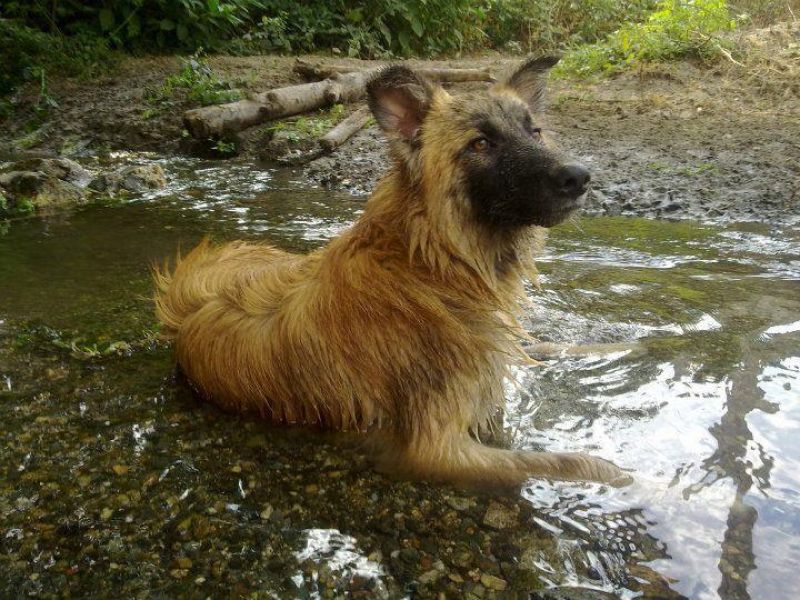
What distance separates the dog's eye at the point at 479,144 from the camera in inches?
146

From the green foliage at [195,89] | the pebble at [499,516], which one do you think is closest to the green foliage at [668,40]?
the green foliage at [195,89]

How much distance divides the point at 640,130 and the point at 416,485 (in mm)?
8509

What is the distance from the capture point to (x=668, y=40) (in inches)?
513

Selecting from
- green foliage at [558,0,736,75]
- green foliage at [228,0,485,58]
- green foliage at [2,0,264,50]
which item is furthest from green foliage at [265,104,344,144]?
green foliage at [558,0,736,75]

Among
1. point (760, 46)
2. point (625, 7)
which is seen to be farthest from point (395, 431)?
point (625, 7)

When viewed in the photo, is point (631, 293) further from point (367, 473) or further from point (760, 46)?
point (760, 46)

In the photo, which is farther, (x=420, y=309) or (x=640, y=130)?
(x=640, y=130)

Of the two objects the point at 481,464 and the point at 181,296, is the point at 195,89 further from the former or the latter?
the point at 481,464

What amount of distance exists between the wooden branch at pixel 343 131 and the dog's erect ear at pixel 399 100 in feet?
22.7

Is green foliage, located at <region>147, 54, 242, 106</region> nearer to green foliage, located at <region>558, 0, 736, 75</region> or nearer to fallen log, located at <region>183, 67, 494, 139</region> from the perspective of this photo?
fallen log, located at <region>183, 67, 494, 139</region>

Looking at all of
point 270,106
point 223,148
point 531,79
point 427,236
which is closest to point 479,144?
point 427,236

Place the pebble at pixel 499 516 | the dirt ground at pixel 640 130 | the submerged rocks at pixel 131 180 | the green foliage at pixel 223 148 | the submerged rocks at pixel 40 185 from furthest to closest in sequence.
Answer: the green foliage at pixel 223 148 < the submerged rocks at pixel 131 180 < the dirt ground at pixel 640 130 < the submerged rocks at pixel 40 185 < the pebble at pixel 499 516

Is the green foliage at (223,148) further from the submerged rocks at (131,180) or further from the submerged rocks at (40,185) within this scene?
the submerged rocks at (40,185)

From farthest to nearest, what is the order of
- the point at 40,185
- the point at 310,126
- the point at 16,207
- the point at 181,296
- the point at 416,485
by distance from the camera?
1. the point at 310,126
2. the point at 40,185
3. the point at 16,207
4. the point at 181,296
5. the point at 416,485
